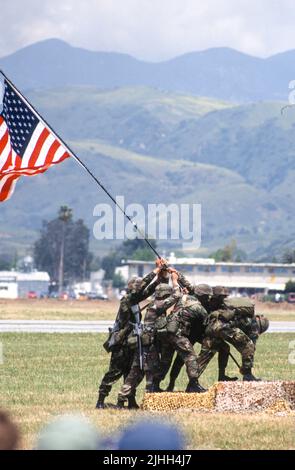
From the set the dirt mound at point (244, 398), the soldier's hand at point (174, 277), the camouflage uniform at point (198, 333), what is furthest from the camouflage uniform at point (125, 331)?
the dirt mound at point (244, 398)

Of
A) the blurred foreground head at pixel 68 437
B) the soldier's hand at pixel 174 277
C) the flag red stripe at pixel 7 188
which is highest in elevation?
the flag red stripe at pixel 7 188

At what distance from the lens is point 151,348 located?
67.7 feet

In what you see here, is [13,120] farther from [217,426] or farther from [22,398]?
[217,426]

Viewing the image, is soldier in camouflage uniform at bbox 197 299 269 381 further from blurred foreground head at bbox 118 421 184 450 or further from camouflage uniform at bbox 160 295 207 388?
blurred foreground head at bbox 118 421 184 450

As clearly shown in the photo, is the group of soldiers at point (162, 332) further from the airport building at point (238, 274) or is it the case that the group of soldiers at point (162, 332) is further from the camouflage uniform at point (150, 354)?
the airport building at point (238, 274)

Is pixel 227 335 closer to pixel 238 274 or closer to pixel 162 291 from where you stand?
pixel 162 291

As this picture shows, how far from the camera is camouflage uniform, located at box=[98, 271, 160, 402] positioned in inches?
810

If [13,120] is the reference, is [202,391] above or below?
below

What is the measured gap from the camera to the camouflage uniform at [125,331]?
20.6m

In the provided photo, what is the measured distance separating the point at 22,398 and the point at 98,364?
28.2 feet

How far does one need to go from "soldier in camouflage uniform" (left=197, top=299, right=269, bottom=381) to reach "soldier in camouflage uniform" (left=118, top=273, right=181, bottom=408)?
714 millimetres

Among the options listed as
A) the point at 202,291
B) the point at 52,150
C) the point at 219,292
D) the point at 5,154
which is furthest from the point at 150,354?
the point at 5,154
